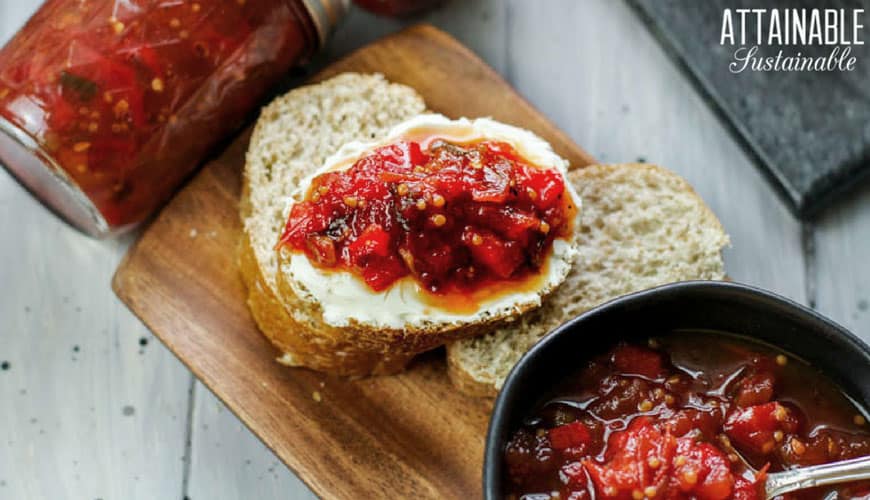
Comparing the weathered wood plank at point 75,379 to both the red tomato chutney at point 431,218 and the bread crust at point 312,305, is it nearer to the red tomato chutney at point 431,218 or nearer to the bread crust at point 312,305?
the bread crust at point 312,305

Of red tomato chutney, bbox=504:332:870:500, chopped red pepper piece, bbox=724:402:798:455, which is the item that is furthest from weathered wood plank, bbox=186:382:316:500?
chopped red pepper piece, bbox=724:402:798:455

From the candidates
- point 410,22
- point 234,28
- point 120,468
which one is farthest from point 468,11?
point 120,468

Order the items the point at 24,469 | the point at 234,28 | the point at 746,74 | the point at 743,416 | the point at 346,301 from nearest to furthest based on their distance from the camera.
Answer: the point at 743,416, the point at 346,301, the point at 234,28, the point at 24,469, the point at 746,74

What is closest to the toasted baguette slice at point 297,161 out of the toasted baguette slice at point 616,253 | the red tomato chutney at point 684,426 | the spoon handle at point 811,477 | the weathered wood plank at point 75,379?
the toasted baguette slice at point 616,253

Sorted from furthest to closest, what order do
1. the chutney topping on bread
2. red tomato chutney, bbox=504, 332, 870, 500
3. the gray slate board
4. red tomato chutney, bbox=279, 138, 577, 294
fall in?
the gray slate board < the chutney topping on bread < red tomato chutney, bbox=279, 138, 577, 294 < red tomato chutney, bbox=504, 332, 870, 500

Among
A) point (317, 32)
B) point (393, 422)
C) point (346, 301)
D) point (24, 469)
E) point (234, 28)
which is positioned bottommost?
point (393, 422)

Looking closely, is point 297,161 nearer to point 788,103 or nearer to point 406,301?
point 406,301

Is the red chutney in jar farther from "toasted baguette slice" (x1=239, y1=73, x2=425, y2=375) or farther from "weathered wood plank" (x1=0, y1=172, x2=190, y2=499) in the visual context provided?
"weathered wood plank" (x1=0, y1=172, x2=190, y2=499)

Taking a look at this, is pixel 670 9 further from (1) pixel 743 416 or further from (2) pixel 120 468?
(2) pixel 120 468
